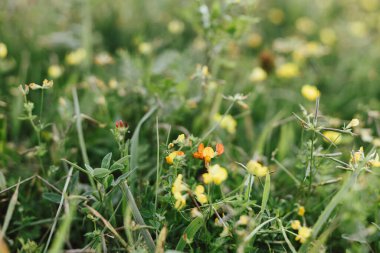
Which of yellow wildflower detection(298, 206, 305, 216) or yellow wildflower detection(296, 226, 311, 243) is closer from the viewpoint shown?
yellow wildflower detection(296, 226, 311, 243)

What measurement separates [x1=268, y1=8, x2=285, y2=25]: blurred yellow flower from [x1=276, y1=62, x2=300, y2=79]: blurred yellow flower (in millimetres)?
816

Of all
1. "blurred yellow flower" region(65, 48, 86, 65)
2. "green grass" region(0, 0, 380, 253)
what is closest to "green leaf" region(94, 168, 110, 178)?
"green grass" region(0, 0, 380, 253)

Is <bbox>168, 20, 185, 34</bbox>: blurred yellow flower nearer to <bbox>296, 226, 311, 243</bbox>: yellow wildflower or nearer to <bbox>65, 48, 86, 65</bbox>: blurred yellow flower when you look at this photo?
<bbox>65, 48, 86, 65</bbox>: blurred yellow flower

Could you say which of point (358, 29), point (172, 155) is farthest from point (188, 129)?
point (358, 29)

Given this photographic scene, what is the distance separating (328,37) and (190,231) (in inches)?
91.2

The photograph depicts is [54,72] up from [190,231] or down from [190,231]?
up

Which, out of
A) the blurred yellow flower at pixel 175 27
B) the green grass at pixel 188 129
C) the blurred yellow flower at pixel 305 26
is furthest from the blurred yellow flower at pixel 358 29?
the blurred yellow flower at pixel 175 27

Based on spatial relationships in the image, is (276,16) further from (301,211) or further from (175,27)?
(301,211)

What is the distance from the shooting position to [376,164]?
4.46ft

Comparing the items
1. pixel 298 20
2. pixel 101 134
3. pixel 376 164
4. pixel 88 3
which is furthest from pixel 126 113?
pixel 298 20

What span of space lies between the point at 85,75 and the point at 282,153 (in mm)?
1214

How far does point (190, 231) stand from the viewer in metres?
1.34

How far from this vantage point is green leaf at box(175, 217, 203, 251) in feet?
4.33

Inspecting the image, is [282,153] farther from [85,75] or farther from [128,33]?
[128,33]
